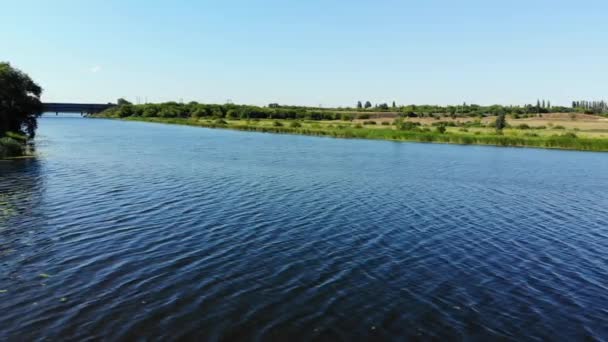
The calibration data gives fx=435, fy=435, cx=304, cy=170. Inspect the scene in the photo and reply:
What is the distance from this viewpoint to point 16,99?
197 feet

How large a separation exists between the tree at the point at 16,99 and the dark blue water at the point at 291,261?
99.0ft

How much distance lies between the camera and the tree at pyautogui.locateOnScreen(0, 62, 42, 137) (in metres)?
57.8

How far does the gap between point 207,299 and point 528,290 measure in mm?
10782

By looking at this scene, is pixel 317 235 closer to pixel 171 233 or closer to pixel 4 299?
pixel 171 233

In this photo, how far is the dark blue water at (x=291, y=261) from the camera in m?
11.9

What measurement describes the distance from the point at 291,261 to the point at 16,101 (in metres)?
60.2

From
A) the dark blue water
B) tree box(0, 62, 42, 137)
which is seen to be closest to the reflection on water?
the dark blue water

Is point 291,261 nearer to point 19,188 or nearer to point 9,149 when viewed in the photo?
point 19,188

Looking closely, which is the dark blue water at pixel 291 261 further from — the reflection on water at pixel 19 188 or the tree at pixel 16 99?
the tree at pixel 16 99

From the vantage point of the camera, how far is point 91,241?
18.1 metres

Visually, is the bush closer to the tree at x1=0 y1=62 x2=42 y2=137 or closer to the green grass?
the green grass

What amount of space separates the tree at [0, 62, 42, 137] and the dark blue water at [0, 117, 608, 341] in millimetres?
→ 30187

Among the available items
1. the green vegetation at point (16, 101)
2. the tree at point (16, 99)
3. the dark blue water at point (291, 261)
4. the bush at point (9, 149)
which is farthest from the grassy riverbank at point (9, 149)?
the dark blue water at point (291, 261)

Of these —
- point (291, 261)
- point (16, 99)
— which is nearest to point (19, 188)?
point (291, 261)
